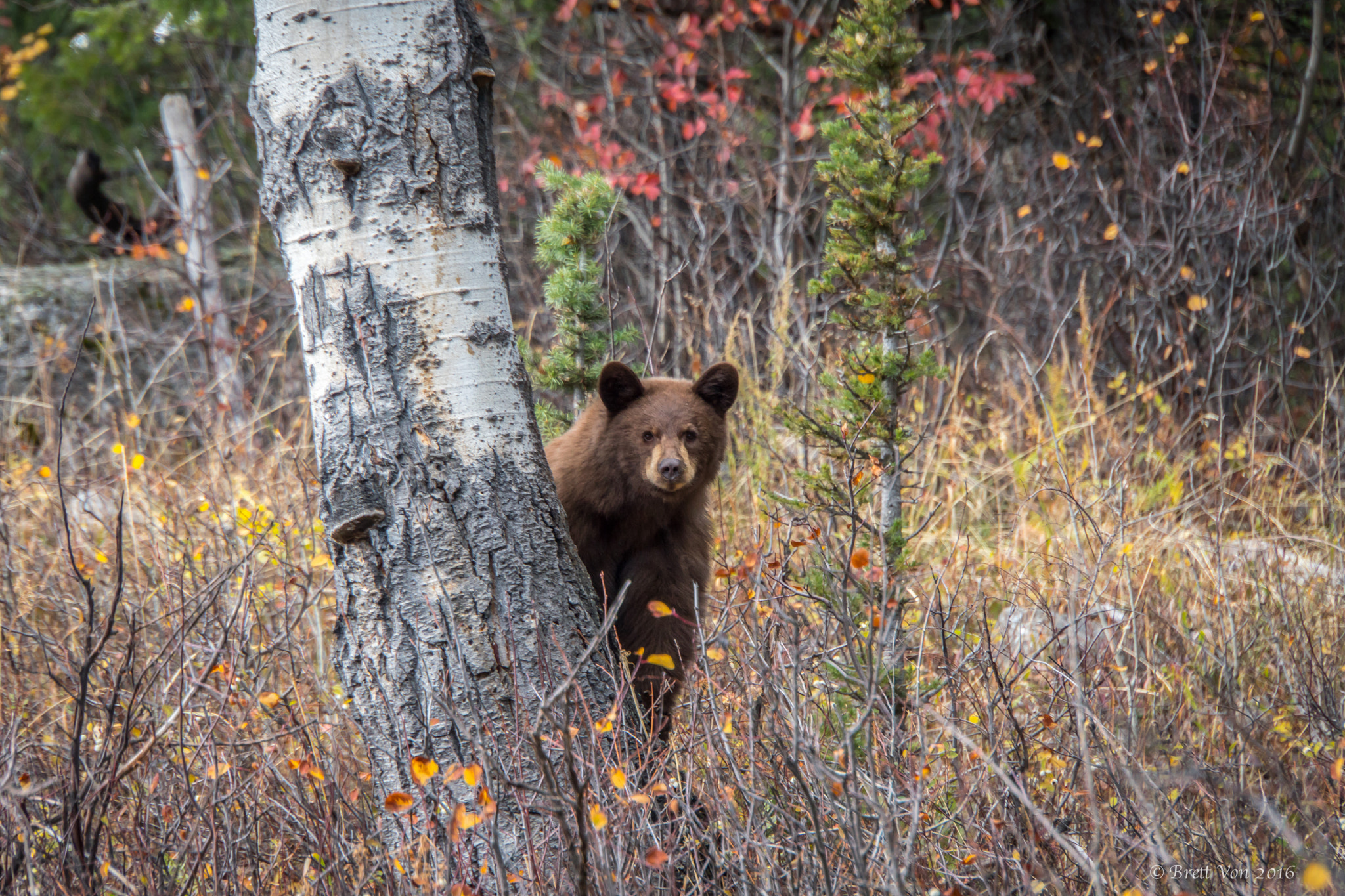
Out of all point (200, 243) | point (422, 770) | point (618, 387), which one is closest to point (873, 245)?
point (618, 387)

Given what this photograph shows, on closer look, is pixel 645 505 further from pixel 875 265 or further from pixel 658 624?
pixel 875 265

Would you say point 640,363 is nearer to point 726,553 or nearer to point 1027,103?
point 726,553

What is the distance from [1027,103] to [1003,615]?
517 centimetres

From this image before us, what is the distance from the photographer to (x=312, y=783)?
2.44 metres

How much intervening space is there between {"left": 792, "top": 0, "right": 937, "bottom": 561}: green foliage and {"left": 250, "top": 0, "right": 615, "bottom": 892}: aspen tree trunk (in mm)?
1024

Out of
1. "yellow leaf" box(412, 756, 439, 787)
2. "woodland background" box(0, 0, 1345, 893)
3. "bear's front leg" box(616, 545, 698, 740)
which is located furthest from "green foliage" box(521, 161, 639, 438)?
"yellow leaf" box(412, 756, 439, 787)

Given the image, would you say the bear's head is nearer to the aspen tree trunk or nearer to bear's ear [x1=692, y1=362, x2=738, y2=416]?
bear's ear [x1=692, y1=362, x2=738, y2=416]

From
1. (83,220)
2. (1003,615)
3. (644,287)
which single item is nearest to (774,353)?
(1003,615)

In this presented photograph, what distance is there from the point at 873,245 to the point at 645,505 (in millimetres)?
1072

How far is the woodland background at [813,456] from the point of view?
221cm

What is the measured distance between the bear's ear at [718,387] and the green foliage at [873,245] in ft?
1.88

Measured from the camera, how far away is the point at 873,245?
9.62ft

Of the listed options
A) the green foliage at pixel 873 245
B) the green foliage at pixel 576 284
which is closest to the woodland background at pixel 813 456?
the green foliage at pixel 576 284

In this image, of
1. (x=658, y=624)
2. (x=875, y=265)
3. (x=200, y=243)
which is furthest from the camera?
(x=200, y=243)
